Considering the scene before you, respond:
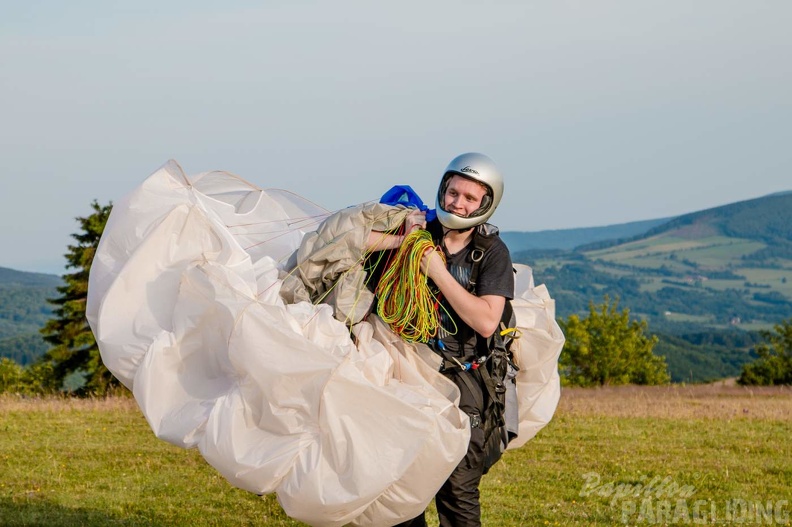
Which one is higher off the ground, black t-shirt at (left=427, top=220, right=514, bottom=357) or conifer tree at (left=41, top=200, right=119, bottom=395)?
black t-shirt at (left=427, top=220, right=514, bottom=357)

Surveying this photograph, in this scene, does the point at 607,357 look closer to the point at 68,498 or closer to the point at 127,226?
the point at 68,498

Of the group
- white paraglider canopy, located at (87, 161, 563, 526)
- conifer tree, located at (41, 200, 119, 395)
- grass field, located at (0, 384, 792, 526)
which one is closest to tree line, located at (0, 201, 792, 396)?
conifer tree, located at (41, 200, 119, 395)

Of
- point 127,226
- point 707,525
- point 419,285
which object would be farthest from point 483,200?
point 707,525

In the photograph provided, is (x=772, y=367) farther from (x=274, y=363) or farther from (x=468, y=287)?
(x=274, y=363)

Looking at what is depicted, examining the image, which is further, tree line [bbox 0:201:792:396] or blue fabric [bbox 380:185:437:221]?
tree line [bbox 0:201:792:396]

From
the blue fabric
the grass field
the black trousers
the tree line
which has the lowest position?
the tree line

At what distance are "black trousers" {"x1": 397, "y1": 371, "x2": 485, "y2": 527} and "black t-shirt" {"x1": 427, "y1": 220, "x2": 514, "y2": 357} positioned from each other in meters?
0.17

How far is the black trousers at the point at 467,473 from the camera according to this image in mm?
4801

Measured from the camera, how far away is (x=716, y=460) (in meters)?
11.3

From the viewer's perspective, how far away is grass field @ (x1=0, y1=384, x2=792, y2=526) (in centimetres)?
845

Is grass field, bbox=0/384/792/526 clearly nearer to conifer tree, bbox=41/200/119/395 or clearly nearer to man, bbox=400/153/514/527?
man, bbox=400/153/514/527

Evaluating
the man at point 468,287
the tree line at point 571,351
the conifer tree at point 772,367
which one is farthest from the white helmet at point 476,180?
the conifer tree at point 772,367

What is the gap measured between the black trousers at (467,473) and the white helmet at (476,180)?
811mm

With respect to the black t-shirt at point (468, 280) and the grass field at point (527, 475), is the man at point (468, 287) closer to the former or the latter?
the black t-shirt at point (468, 280)
